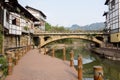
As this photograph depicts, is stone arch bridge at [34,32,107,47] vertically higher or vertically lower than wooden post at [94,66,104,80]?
higher

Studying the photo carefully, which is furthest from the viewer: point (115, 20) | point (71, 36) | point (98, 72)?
point (71, 36)

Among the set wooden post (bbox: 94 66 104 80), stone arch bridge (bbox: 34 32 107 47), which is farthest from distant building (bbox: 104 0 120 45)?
wooden post (bbox: 94 66 104 80)

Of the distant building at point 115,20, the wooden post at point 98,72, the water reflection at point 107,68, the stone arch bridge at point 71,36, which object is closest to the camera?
the wooden post at point 98,72

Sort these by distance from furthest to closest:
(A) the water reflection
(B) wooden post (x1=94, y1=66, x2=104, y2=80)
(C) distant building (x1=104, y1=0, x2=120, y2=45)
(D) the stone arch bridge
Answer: (D) the stone arch bridge
(C) distant building (x1=104, y1=0, x2=120, y2=45)
(A) the water reflection
(B) wooden post (x1=94, y1=66, x2=104, y2=80)

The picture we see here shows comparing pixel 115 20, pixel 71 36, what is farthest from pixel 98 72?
pixel 71 36

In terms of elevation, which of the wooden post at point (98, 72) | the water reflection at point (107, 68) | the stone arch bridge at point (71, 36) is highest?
the stone arch bridge at point (71, 36)

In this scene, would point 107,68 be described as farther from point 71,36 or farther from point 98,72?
point 71,36

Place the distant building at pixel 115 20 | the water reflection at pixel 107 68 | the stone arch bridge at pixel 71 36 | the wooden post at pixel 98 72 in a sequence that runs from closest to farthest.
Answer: the wooden post at pixel 98 72 < the water reflection at pixel 107 68 < the distant building at pixel 115 20 < the stone arch bridge at pixel 71 36

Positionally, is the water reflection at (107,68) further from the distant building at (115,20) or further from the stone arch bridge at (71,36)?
the stone arch bridge at (71,36)

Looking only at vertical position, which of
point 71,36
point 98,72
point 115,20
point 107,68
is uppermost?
point 115,20

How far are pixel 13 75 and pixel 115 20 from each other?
42676mm

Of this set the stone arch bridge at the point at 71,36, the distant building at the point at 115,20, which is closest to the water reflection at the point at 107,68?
the distant building at the point at 115,20

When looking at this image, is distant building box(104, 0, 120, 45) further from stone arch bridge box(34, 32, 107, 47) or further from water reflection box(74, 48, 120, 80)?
water reflection box(74, 48, 120, 80)

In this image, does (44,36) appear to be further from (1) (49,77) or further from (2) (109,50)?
(1) (49,77)
